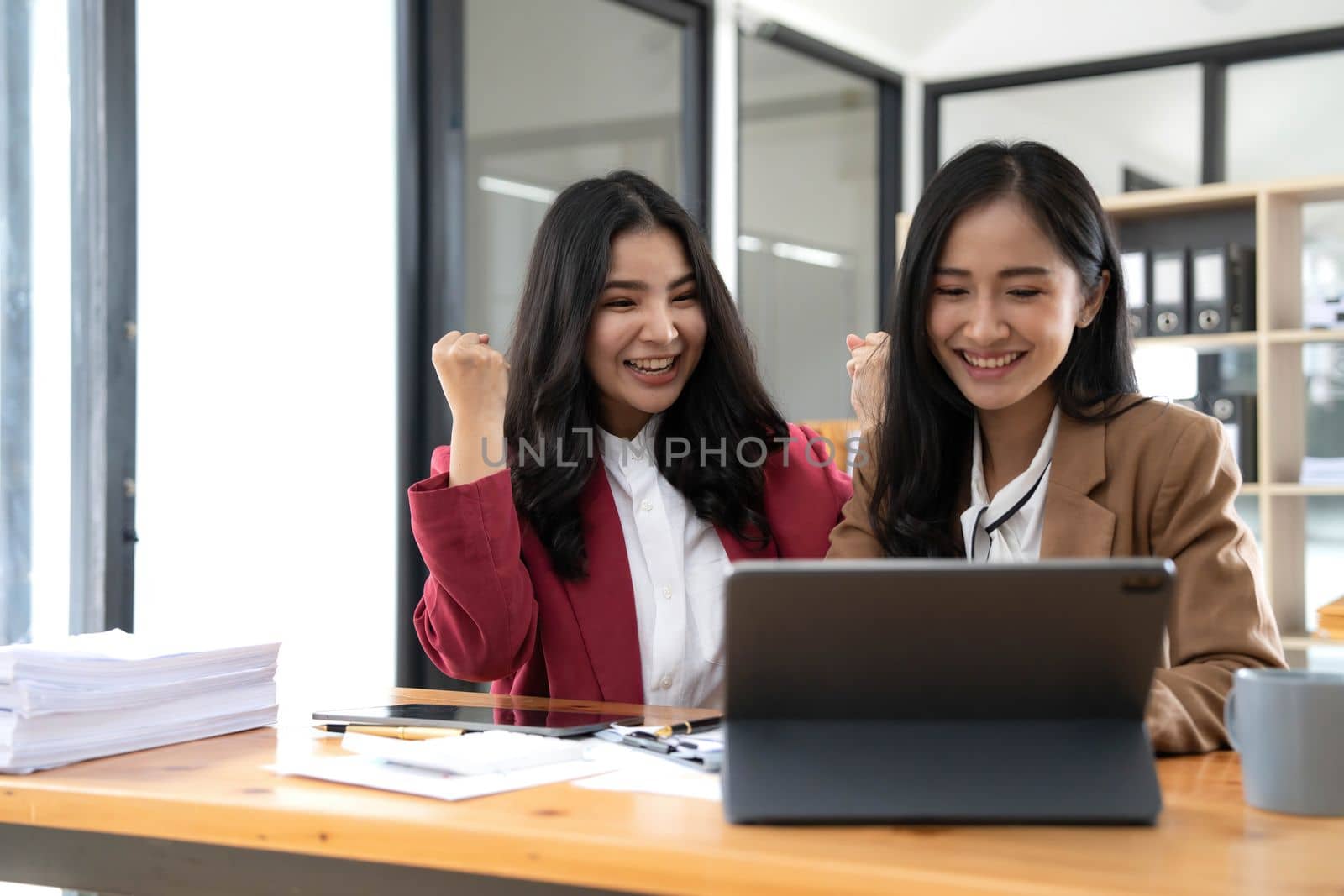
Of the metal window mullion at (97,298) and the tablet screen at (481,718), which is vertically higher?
the metal window mullion at (97,298)

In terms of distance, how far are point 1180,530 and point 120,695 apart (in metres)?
0.98

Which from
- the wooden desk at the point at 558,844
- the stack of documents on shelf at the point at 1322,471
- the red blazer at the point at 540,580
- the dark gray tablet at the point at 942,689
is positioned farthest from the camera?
the stack of documents on shelf at the point at 1322,471

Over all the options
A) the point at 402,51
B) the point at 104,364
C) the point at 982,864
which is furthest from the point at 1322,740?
the point at 402,51

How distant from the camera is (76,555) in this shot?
299 centimetres

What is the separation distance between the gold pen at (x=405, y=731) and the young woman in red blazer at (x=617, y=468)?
32 centimetres

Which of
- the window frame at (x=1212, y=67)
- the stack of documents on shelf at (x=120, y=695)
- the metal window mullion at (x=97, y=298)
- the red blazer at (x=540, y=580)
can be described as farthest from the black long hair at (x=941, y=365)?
the window frame at (x=1212, y=67)

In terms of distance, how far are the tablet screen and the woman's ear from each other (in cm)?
64

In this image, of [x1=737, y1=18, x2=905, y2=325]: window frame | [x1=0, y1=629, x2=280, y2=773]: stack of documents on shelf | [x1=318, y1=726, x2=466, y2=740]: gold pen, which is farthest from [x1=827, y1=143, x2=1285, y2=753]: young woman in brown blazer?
[x1=737, y1=18, x2=905, y2=325]: window frame

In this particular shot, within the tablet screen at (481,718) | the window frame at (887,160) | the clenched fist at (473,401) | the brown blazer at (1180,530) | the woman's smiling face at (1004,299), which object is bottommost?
the tablet screen at (481,718)

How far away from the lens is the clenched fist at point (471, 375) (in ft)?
5.30

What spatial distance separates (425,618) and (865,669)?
2.91ft

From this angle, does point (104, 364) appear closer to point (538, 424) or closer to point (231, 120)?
point (231, 120)

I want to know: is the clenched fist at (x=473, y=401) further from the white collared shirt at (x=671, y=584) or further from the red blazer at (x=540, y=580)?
the white collared shirt at (x=671, y=584)

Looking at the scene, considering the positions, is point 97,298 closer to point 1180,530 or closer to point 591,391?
point 591,391
